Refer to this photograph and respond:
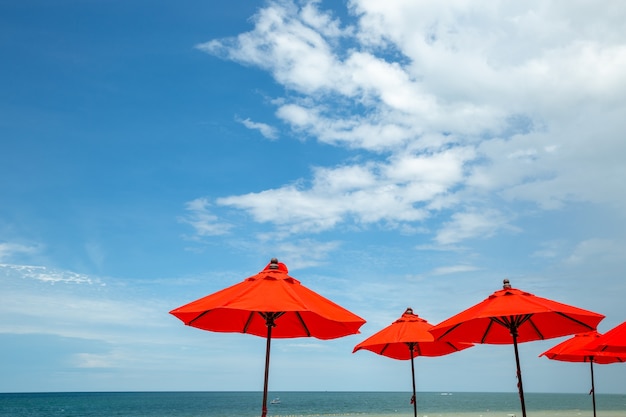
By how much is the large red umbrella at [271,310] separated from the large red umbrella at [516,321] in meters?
1.58

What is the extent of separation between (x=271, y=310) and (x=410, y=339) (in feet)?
14.2

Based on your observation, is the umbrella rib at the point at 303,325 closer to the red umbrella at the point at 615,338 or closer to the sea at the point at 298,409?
the red umbrella at the point at 615,338

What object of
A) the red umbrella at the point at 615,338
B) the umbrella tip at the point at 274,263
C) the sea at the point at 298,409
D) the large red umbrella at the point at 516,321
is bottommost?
the sea at the point at 298,409

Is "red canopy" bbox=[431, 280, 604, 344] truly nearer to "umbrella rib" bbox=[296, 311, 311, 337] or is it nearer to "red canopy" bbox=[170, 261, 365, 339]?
"red canopy" bbox=[170, 261, 365, 339]

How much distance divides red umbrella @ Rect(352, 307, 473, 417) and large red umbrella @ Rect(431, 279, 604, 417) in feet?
2.45

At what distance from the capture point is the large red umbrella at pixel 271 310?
5.09m

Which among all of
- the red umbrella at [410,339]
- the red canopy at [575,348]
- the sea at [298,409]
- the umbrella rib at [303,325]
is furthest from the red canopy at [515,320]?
the sea at [298,409]

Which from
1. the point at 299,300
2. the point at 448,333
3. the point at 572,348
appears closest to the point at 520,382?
the point at 448,333

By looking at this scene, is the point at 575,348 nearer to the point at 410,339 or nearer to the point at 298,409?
the point at 410,339

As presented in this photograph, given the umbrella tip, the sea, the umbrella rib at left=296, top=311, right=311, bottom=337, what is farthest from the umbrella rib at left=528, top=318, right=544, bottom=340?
the sea

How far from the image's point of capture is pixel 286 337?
769 centimetres

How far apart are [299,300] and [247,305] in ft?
1.89

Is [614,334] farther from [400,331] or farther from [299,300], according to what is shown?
[299,300]

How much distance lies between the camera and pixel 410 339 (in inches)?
335
